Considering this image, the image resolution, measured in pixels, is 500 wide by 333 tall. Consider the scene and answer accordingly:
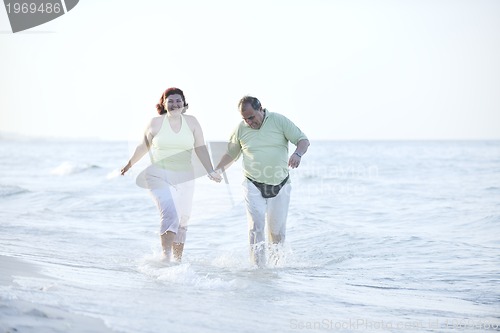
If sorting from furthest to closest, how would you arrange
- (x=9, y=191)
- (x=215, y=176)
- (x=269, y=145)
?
1. (x=9, y=191)
2. (x=215, y=176)
3. (x=269, y=145)

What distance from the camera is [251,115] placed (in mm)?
6551

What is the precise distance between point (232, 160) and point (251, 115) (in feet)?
2.25

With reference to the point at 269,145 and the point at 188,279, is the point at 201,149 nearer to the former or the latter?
the point at 269,145

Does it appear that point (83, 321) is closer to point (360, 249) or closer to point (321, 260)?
point (321, 260)

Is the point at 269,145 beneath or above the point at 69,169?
above

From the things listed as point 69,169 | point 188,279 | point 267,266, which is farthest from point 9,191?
point 69,169

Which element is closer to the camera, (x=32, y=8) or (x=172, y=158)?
(x=172, y=158)

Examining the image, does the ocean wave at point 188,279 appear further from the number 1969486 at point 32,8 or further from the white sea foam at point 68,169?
the white sea foam at point 68,169

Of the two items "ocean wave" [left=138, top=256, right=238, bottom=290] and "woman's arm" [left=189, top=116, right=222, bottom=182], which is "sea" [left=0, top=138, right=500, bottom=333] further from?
"woman's arm" [left=189, top=116, right=222, bottom=182]

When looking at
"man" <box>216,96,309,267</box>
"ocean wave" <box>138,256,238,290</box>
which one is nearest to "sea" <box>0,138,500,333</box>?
"ocean wave" <box>138,256,238,290</box>

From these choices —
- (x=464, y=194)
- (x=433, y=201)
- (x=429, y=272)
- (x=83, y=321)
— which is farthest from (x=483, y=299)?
(x=464, y=194)

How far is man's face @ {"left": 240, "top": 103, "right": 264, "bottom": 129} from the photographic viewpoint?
6.54m

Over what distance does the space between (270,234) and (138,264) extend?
1.49m

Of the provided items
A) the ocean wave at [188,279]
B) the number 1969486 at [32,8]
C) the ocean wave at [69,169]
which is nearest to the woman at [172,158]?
the ocean wave at [188,279]
